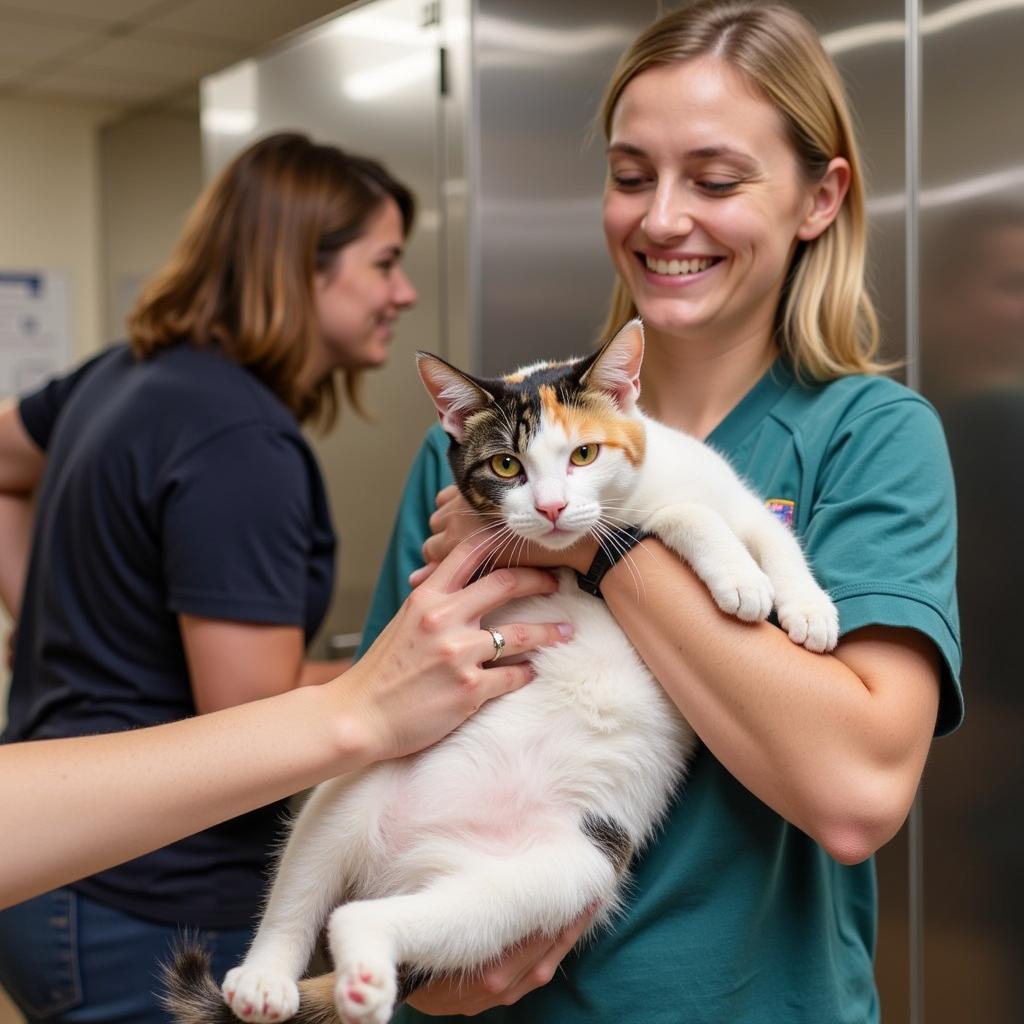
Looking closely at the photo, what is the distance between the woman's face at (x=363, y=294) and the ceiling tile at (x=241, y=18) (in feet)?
6.00

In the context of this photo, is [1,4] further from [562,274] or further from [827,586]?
[827,586]

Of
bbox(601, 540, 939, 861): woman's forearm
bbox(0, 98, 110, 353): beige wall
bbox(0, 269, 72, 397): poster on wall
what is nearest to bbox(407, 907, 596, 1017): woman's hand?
bbox(601, 540, 939, 861): woman's forearm

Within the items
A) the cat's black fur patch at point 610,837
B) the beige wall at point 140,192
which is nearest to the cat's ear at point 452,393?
the cat's black fur patch at point 610,837

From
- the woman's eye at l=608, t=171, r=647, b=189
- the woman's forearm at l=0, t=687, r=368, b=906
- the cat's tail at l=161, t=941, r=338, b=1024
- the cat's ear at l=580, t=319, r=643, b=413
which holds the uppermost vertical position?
the woman's eye at l=608, t=171, r=647, b=189

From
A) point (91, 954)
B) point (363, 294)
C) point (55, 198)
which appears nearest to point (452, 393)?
point (363, 294)

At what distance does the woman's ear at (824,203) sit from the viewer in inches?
53.8

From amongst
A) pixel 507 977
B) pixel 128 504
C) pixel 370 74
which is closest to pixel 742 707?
pixel 507 977

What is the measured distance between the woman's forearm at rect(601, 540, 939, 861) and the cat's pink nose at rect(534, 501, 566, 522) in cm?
13

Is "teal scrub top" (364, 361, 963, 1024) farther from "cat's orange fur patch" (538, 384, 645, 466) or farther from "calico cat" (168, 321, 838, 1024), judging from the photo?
"cat's orange fur patch" (538, 384, 645, 466)

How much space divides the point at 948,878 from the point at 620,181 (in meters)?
1.07

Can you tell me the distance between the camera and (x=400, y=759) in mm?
1181

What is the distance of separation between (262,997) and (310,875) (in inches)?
5.7

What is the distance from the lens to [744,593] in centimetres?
107

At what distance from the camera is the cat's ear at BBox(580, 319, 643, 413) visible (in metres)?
1.19
